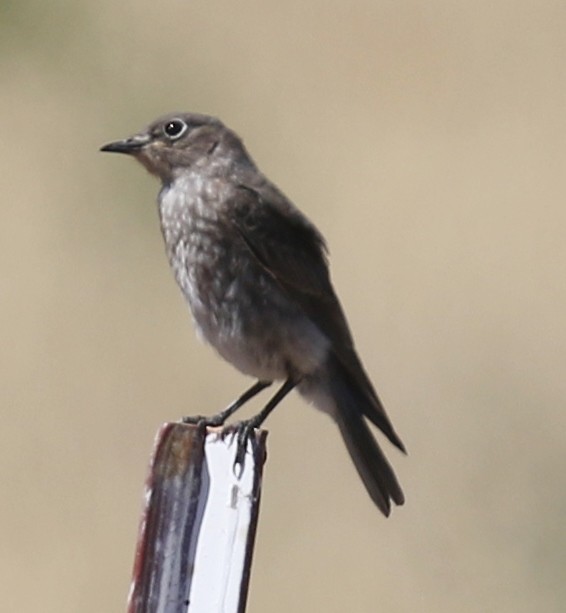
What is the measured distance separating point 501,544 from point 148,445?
160 centimetres

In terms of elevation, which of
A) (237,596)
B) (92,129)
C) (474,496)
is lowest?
(237,596)

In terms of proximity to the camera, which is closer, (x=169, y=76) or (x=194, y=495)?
(x=194, y=495)

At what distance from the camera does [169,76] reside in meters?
11.7

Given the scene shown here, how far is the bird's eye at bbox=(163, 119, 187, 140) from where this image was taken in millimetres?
5848

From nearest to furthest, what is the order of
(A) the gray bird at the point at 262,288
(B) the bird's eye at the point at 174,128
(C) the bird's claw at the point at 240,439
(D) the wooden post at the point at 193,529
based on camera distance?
(D) the wooden post at the point at 193,529, (C) the bird's claw at the point at 240,439, (A) the gray bird at the point at 262,288, (B) the bird's eye at the point at 174,128

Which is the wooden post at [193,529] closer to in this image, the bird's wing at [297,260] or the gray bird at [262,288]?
the gray bird at [262,288]

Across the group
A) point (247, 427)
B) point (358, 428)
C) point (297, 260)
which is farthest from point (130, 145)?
point (247, 427)

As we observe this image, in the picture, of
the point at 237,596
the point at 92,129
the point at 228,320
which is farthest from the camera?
the point at 92,129

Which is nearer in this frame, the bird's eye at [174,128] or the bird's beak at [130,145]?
the bird's beak at [130,145]

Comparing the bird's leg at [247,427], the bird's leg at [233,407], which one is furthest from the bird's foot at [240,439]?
the bird's leg at [233,407]

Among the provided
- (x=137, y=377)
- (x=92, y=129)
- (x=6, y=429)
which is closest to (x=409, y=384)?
(x=137, y=377)

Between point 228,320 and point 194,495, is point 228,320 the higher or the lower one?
the higher one

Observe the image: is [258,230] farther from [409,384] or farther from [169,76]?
[169,76]

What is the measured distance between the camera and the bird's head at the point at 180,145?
227 inches
